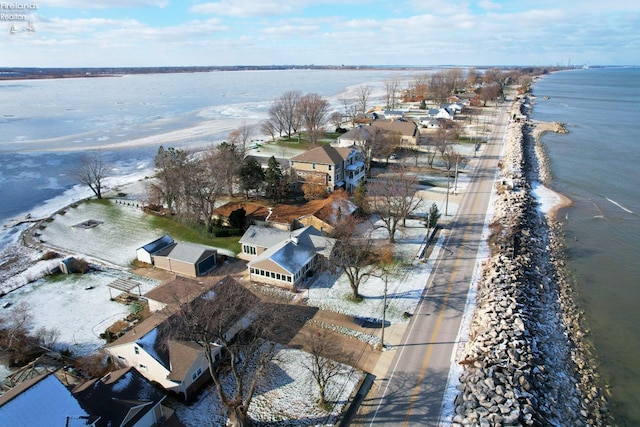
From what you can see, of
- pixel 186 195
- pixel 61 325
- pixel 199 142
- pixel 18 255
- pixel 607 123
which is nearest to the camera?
pixel 61 325

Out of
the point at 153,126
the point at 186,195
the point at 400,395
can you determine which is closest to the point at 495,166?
the point at 186,195

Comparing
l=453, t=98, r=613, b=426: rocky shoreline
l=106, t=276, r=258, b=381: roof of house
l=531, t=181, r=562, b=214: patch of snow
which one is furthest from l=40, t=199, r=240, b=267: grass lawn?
l=531, t=181, r=562, b=214: patch of snow

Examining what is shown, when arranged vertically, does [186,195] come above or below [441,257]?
above

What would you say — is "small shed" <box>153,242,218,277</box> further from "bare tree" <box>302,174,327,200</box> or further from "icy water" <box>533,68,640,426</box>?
"icy water" <box>533,68,640,426</box>

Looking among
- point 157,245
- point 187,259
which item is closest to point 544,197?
point 187,259

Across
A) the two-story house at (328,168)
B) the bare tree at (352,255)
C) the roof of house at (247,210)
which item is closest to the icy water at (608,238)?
the bare tree at (352,255)

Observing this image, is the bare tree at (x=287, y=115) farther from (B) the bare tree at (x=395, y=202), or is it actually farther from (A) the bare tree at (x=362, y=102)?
(B) the bare tree at (x=395, y=202)

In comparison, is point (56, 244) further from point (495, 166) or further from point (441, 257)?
Answer: point (495, 166)
